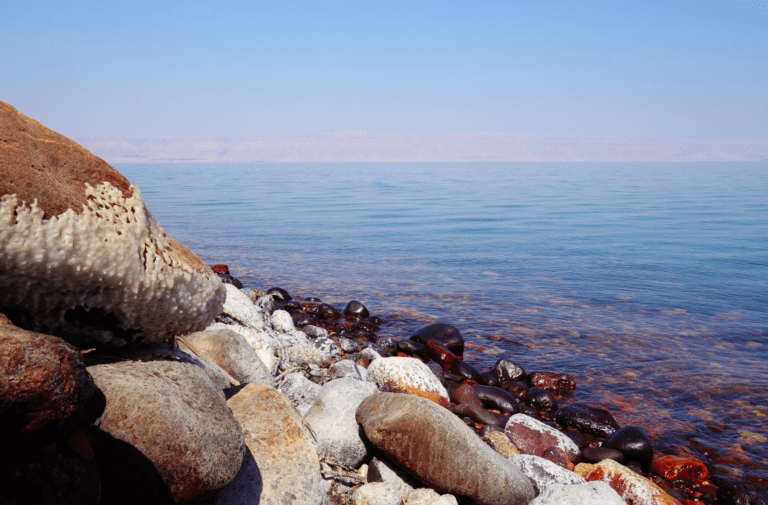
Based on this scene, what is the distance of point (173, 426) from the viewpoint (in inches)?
96.7

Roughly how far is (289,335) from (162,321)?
6039 millimetres

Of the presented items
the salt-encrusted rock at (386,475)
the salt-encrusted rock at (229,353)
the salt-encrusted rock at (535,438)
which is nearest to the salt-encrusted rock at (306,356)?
the salt-encrusted rock at (229,353)

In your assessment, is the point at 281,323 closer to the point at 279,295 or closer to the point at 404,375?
the point at 404,375

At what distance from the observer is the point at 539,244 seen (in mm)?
25578

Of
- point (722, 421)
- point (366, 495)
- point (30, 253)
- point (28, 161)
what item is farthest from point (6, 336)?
point (722, 421)

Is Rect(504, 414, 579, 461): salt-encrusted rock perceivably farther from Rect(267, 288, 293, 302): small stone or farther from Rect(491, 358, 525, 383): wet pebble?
Rect(267, 288, 293, 302): small stone

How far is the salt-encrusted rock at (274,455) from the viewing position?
10.4ft

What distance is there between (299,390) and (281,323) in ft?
13.6

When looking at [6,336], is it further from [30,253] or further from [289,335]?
[289,335]

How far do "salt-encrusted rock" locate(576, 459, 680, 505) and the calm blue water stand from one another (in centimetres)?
190

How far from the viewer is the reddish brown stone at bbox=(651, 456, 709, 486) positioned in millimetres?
6375

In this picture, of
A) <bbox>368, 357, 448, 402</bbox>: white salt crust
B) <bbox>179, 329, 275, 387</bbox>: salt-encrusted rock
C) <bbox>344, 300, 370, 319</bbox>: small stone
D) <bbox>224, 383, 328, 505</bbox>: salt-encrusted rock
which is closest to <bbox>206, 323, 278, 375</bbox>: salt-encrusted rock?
<bbox>179, 329, 275, 387</bbox>: salt-encrusted rock

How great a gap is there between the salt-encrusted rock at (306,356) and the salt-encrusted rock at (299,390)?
168 cm

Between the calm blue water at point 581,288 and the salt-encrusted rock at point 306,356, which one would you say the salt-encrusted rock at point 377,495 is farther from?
the calm blue water at point 581,288
